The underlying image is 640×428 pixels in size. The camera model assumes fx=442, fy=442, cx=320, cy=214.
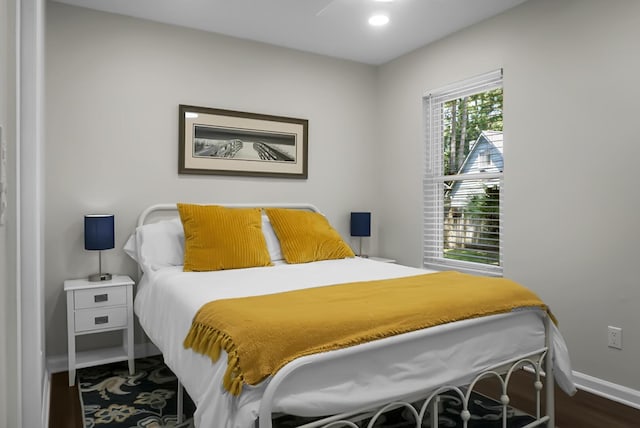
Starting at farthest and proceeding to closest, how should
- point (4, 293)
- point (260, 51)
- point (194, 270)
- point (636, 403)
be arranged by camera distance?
1. point (260, 51)
2. point (194, 270)
3. point (636, 403)
4. point (4, 293)

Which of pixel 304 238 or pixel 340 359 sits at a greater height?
pixel 304 238

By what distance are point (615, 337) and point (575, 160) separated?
1080 mm

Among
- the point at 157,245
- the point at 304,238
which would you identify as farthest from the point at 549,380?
the point at 157,245

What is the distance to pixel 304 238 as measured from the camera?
3.32 meters

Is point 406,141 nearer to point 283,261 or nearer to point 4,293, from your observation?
point 283,261

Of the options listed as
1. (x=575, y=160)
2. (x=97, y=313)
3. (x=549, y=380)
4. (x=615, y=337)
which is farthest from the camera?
(x=97, y=313)

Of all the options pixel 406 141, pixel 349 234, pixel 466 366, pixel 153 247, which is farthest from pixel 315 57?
pixel 466 366

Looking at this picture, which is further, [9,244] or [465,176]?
[465,176]

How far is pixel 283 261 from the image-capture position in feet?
10.8

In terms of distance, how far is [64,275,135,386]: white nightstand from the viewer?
2.80 meters

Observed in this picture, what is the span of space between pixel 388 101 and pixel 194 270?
260 centimetres

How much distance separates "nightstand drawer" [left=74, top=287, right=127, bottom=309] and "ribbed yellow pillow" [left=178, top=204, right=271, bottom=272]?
52cm

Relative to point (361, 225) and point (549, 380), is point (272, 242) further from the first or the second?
point (549, 380)

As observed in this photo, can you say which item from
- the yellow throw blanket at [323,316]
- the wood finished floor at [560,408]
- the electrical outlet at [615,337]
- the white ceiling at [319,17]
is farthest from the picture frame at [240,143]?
the electrical outlet at [615,337]
